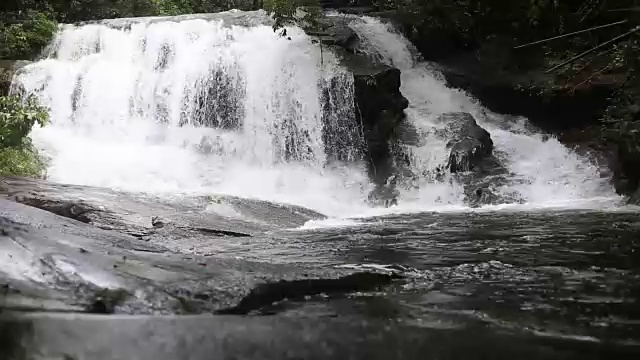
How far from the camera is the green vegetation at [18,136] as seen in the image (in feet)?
37.2

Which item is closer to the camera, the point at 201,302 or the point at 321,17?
the point at 201,302

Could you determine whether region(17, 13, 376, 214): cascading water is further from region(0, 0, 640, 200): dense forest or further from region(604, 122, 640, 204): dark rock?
region(604, 122, 640, 204): dark rock

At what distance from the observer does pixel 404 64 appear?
19078 mm

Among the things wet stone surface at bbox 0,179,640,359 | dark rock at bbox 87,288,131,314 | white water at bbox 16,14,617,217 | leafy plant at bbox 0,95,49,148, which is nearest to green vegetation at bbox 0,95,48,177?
→ leafy plant at bbox 0,95,49,148

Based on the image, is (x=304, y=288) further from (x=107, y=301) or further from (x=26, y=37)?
(x=26, y=37)

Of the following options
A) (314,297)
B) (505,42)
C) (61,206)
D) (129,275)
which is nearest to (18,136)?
(61,206)

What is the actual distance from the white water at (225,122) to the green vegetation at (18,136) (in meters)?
0.66

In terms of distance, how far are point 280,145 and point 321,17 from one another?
493 cm

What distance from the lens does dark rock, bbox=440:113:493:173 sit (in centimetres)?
1436

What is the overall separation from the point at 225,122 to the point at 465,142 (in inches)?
248

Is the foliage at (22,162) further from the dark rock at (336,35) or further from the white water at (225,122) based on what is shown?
the dark rock at (336,35)

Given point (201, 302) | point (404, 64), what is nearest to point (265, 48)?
point (404, 64)

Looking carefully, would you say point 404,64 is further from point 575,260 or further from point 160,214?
point 575,260

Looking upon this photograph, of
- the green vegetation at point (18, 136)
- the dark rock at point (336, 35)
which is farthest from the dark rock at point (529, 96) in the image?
the green vegetation at point (18, 136)
